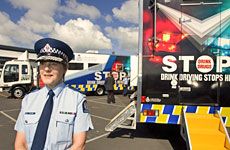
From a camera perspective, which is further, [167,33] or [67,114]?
[167,33]

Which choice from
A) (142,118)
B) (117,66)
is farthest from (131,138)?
(117,66)

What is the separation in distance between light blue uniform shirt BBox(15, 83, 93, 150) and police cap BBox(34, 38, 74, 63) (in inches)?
8.3

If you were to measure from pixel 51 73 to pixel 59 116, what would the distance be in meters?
0.34

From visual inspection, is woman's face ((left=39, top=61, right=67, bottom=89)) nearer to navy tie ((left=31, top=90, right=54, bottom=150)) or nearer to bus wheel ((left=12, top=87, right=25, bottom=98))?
navy tie ((left=31, top=90, right=54, bottom=150))

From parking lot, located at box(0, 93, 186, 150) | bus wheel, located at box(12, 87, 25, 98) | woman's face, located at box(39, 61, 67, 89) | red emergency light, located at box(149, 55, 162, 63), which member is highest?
red emergency light, located at box(149, 55, 162, 63)

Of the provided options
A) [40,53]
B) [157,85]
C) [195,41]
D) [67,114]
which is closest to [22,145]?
[67,114]

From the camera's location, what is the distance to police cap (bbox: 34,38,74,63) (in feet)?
7.53

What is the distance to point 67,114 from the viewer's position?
221 cm

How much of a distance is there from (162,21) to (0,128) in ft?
19.6

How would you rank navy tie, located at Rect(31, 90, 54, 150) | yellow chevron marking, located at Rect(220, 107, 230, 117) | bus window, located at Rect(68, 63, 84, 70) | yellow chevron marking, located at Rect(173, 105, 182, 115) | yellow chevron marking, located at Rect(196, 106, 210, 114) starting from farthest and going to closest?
1. bus window, located at Rect(68, 63, 84, 70)
2. yellow chevron marking, located at Rect(173, 105, 182, 115)
3. yellow chevron marking, located at Rect(196, 106, 210, 114)
4. yellow chevron marking, located at Rect(220, 107, 230, 117)
5. navy tie, located at Rect(31, 90, 54, 150)

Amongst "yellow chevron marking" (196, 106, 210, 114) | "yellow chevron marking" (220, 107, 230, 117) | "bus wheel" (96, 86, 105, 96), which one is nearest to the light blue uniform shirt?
"yellow chevron marking" (196, 106, 210, 114)

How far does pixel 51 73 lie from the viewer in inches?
91.5

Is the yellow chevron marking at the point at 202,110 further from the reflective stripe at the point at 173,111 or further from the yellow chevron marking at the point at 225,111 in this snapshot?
the yellow chevron marking at the point at 225,111

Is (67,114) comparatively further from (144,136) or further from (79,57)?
(79,57)
